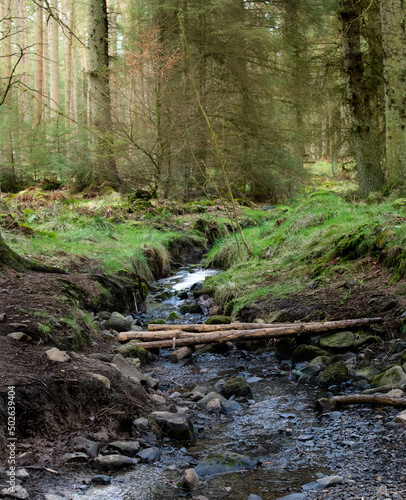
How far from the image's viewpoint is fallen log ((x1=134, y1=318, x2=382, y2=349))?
477 centimetres

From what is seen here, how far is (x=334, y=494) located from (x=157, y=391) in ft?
6.72

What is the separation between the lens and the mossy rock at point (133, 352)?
4.93 m

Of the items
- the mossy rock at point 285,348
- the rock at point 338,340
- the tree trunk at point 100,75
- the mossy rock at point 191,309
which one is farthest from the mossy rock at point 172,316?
the tree trunk at point 100,75

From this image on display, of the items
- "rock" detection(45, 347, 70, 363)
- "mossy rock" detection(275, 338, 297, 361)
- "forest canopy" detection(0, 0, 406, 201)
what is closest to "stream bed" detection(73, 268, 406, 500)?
"mossy rock" detection(275, 338, 297, 361)

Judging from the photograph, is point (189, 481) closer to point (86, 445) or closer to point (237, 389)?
point (86, 445)

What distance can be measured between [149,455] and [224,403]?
1044mm

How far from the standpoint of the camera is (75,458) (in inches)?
107

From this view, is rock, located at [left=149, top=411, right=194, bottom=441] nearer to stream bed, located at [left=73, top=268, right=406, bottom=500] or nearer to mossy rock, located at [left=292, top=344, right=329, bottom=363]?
stream bed, located at [left=73, top=268, right=406, bottom=500]

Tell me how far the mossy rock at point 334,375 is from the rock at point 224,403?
83 cm

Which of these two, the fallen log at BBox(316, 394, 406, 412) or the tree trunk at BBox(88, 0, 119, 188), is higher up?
the tree trunk at BBox(88, 0, 119, 188)

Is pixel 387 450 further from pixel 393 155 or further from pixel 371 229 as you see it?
pixel 393 155

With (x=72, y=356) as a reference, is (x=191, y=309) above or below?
below

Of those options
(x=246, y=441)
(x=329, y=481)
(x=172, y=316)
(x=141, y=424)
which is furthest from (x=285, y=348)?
(x=329, y=481)

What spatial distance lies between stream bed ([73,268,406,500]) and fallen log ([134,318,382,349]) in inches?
15.7
